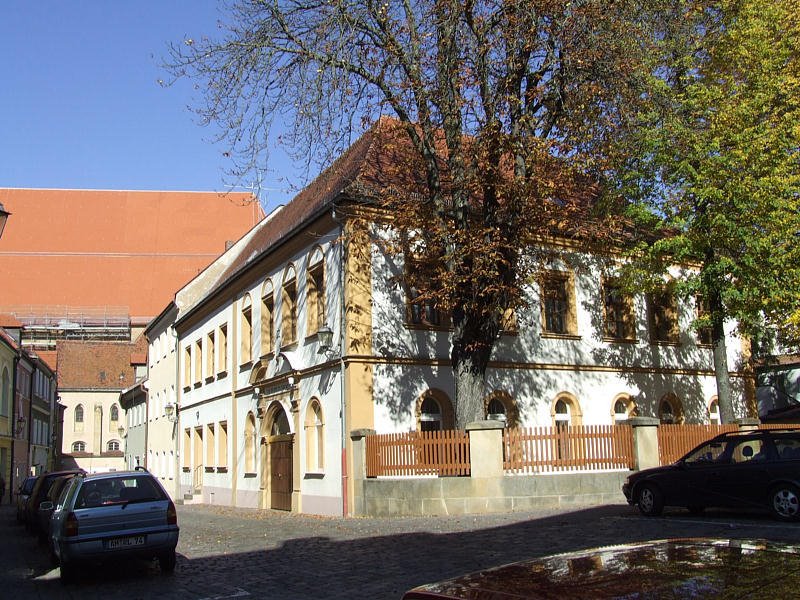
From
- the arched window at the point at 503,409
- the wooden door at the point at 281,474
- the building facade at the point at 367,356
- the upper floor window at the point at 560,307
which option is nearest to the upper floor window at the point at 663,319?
the building facade at the point at 367,356

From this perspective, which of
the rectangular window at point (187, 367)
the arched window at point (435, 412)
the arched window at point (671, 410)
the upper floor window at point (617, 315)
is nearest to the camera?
the arched window at point (435, 412)

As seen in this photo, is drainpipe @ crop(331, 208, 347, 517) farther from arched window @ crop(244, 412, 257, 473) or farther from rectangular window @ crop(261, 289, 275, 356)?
arched window @ crop(244, 412, 257, 473)

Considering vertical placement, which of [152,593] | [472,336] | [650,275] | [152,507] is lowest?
[152,593]

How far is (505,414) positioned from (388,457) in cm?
481

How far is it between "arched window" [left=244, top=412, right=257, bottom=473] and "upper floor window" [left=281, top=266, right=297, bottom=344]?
4317 mm

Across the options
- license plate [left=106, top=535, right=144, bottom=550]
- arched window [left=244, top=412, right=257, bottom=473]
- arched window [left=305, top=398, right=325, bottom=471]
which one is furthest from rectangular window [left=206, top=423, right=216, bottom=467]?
license plate [left=106, top=535, right=144, bottom=550]

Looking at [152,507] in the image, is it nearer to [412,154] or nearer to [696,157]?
[412,154]

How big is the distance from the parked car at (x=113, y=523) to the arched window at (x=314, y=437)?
10048 millimetres

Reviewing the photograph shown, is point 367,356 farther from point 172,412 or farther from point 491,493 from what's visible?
point 172,412

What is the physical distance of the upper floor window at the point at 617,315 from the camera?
→ 25781mm

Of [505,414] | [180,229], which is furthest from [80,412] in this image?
[505,414]

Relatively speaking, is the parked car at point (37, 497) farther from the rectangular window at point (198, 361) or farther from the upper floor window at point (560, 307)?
the upper floor window at point (560, 307)

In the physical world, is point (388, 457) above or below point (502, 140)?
below

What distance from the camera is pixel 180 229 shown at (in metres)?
82.2
